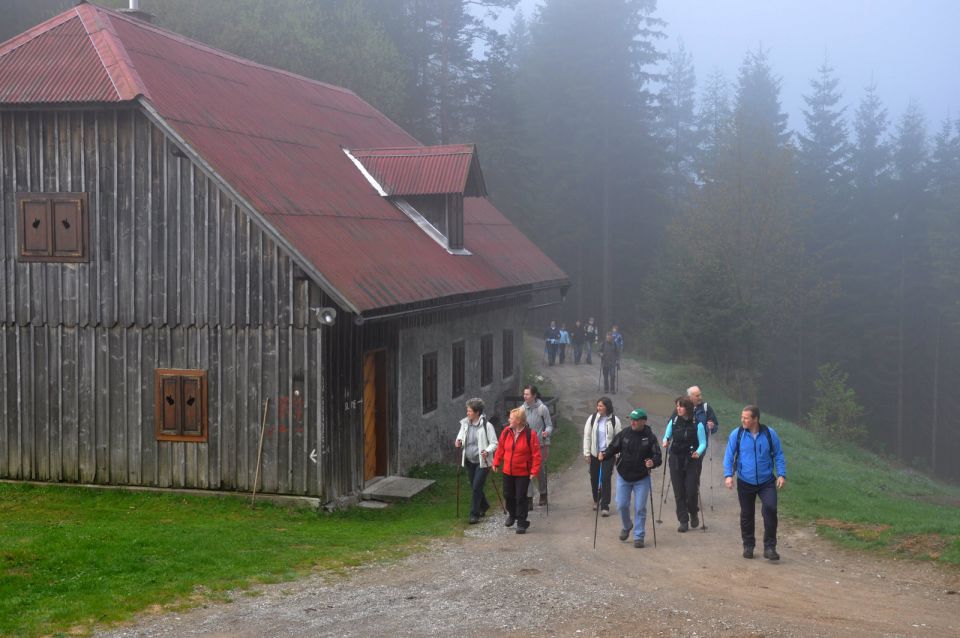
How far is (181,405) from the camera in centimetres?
1627

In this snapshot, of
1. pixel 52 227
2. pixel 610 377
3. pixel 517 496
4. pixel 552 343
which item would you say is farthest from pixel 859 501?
pixel 552 343

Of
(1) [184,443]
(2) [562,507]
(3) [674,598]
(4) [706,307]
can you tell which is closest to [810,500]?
(2) [562,507]

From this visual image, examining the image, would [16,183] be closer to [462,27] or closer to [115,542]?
[115,542]

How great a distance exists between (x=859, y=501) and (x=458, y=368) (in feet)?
26.5

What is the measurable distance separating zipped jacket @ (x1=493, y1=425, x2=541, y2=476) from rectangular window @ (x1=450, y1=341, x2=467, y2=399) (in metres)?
7.27

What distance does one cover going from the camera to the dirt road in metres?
9.51

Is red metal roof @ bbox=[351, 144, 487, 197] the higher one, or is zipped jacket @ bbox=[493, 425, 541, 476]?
red metal roof @ bbox=[351, 144, 487, 197]

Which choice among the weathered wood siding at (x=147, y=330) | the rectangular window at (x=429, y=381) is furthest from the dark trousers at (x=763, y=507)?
the rectangular window at (x=429, y=381)

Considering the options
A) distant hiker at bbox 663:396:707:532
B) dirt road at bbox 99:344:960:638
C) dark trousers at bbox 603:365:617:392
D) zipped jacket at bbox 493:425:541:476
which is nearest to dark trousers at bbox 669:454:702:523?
distant hiker at bbox 663:396:707:532

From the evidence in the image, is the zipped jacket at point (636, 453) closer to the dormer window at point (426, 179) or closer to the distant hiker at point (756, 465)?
the distant hiker at point (756, 465)

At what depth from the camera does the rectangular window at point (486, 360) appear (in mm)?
23500

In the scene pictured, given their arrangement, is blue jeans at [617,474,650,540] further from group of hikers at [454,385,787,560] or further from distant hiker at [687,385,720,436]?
distant hiker at [687,385,720,436]

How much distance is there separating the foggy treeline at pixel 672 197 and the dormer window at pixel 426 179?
75.0ft

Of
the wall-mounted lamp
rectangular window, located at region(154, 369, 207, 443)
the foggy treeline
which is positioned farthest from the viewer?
the foggy treeline
